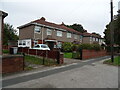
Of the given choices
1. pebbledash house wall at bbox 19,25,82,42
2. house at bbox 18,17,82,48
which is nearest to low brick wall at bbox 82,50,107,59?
house at bbox 18,17,82,48

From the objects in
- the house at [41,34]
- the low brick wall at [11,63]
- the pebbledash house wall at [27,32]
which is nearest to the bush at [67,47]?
the house at [41,34]

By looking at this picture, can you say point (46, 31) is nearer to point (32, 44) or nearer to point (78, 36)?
point (32, 44)

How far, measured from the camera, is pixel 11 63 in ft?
27.1

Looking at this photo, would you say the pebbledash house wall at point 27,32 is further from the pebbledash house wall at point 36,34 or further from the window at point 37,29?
the window at point 37,29

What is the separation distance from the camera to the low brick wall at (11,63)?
7.86 m

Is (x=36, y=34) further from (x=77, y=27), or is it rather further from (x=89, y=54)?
(x=77, y=27)

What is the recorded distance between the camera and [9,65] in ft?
26.7

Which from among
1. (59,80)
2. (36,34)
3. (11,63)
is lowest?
(59,80)

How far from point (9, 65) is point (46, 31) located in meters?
19.0

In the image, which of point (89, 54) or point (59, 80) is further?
point (89, 54)

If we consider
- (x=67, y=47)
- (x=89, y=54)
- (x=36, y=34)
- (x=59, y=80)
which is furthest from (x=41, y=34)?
(x=59, y=80)

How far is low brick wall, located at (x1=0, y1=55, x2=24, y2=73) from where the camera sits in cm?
786

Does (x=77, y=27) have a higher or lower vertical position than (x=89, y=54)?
higher

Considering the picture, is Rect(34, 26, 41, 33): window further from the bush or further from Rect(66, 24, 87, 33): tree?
Rect(66, 24, 87, 33): tree
